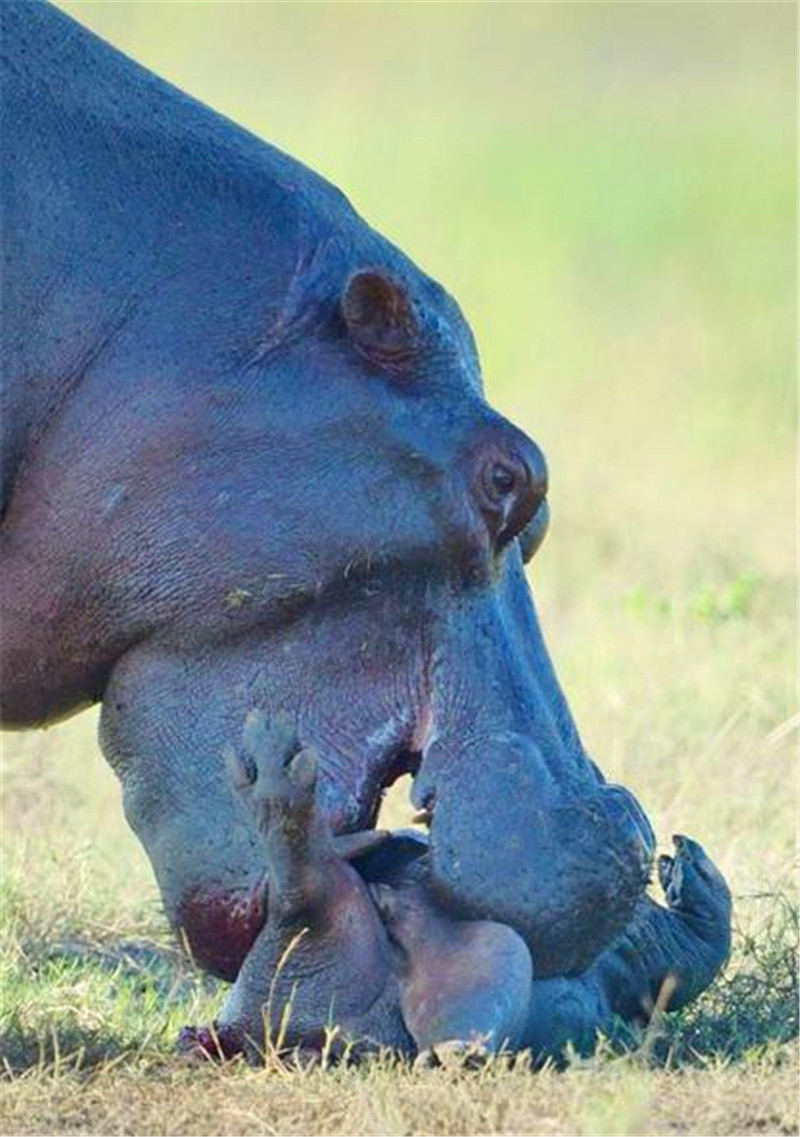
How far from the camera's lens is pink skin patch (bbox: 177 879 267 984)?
4.90m

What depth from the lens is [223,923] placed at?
16.1ft

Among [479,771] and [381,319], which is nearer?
[479,771]

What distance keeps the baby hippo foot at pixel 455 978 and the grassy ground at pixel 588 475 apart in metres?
0.07

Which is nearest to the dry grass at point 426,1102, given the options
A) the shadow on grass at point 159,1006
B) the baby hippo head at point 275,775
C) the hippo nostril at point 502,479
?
the shadow on grass at point 159,1006

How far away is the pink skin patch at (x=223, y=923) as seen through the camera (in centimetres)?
490

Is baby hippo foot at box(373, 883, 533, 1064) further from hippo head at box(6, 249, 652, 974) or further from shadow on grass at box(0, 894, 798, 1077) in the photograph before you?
shadow on grass at box(0, 894, 798, 1077)

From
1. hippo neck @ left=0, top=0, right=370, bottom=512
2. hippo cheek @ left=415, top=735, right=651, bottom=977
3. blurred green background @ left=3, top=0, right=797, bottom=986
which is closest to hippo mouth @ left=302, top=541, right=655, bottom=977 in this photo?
hippo cheek @ left=415, top=735, right=651, bottom=977

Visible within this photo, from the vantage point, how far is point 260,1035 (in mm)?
4934

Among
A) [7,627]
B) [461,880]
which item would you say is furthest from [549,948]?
[7,627]

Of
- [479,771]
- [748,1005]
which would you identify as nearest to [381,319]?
[479,771]

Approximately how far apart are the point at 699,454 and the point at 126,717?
755cm

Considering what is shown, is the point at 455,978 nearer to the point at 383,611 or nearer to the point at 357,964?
the point at 357,964

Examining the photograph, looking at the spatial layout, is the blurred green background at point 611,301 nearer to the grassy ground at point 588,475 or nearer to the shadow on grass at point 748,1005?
the grassy ground at point 588,475

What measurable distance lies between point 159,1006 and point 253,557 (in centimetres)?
128
